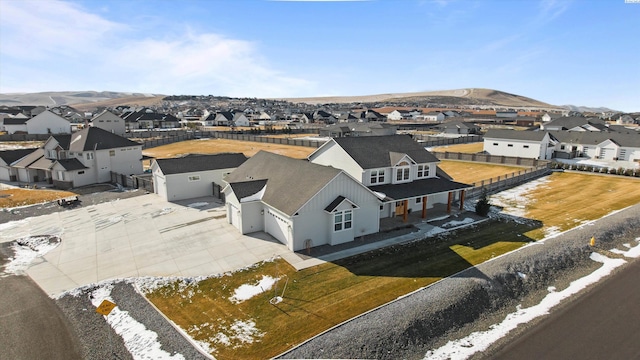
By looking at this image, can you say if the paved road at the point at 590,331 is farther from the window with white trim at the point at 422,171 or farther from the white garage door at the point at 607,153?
the white garage door at the point at 607,153

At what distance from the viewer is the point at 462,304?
667 inches

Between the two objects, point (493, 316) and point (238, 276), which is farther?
point (238, 276)

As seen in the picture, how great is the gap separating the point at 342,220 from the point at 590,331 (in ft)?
44.1

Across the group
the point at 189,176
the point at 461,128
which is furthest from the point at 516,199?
the point at 461,128

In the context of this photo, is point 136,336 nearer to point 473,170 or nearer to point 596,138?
point 473,170

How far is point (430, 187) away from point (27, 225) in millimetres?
32010

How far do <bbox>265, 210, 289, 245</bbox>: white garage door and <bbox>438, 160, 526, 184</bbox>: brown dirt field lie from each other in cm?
2758

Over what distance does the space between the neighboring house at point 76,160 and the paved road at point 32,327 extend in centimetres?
2652

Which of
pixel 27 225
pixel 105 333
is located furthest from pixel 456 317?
pixel 27 225

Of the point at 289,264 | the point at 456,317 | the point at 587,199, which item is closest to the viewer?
the point at 456,317

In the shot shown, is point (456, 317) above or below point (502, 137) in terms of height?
below

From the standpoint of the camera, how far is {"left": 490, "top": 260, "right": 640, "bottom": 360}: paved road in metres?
14.5

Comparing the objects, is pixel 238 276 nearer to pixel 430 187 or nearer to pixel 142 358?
pixel 142 358

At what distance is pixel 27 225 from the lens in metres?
28.1
